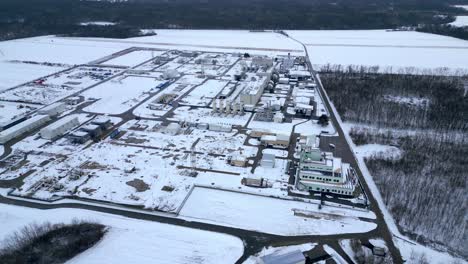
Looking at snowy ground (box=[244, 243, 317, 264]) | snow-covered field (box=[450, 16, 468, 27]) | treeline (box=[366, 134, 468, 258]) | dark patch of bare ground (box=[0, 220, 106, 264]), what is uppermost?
snow-covered field (box=[450, 16, 468, 27])

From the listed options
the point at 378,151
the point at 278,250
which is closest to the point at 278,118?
the point at 378,151

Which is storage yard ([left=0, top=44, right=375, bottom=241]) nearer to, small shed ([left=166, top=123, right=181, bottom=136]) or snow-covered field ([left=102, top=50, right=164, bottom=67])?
small shed ([left=166, top=123, right=181, bottom=136])

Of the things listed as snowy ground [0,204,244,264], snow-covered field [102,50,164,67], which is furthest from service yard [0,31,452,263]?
snow-covered field [102,50,164,67]

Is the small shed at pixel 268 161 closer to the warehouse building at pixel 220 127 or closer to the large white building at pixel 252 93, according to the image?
the warehouse building at pixel 220 127

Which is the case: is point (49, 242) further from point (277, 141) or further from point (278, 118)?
point (278, 118)

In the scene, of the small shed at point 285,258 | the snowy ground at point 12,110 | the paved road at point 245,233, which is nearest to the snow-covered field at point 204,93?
the snowy ground at point 12,110

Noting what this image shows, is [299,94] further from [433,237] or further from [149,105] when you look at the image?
[433,237]

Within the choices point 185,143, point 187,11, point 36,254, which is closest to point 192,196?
point 185,143
